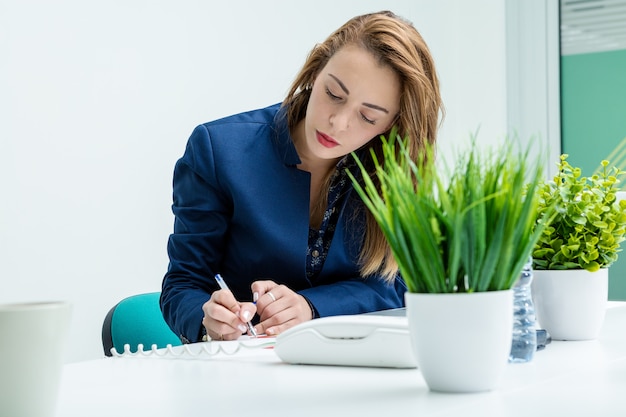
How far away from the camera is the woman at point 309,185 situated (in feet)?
5.59

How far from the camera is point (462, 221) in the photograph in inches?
31.3

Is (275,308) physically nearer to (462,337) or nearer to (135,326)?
(135,326)

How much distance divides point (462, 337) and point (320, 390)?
17cm

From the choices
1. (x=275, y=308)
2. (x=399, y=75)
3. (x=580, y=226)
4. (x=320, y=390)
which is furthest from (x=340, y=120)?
(x=320, y=390)

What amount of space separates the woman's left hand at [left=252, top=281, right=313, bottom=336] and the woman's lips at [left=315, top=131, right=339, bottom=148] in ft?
1.05

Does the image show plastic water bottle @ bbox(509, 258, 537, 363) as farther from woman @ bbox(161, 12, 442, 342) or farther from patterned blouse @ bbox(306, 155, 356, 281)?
patterned blouse @ bbox(306, 155, 356, 281)

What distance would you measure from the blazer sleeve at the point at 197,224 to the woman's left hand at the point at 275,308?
0.23 m

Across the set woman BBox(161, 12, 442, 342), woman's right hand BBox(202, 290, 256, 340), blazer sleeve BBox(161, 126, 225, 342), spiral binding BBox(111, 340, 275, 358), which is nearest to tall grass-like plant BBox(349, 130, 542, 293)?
spiral binding BBox(111, 340, 275, 358)

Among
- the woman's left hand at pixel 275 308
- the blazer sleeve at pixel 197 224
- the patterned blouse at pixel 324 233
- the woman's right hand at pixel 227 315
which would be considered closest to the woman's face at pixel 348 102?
the patterned blouse at pixel 324 233

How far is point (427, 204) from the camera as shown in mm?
815

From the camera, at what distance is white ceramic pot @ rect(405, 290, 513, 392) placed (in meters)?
0.81

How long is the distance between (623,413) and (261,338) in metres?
0.73

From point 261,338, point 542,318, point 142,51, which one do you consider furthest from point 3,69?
point 542,318

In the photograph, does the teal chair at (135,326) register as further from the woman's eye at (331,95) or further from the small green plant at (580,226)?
the small green plant at (580,226)
